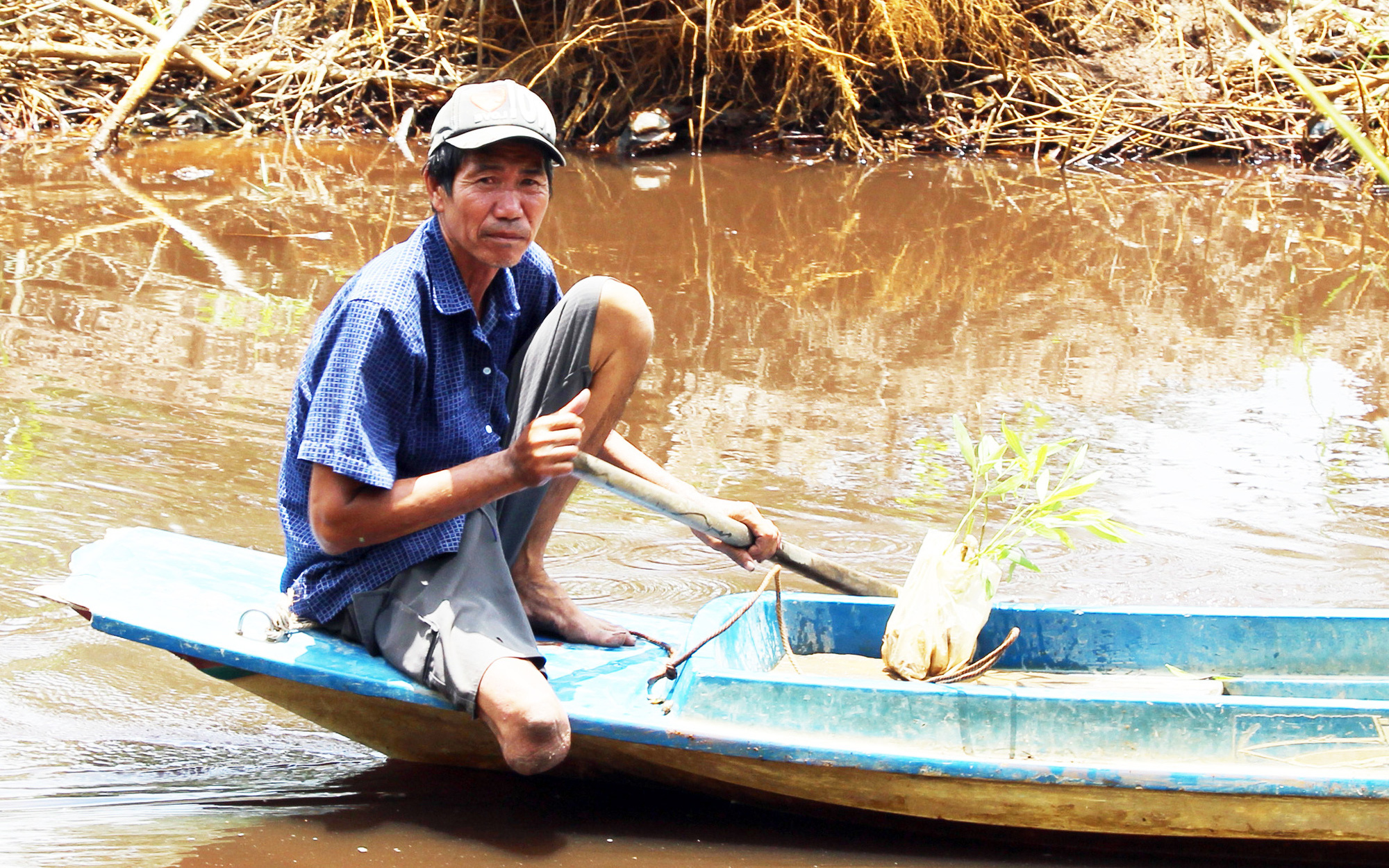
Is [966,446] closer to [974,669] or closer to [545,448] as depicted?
[974,669]

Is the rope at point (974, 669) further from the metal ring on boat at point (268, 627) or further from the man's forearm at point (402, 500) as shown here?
the metal ring on boat at point (268, 627)

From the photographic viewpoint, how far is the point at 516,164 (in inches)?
94.7

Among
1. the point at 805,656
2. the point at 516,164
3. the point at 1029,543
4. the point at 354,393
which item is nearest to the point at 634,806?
the point at 805,656

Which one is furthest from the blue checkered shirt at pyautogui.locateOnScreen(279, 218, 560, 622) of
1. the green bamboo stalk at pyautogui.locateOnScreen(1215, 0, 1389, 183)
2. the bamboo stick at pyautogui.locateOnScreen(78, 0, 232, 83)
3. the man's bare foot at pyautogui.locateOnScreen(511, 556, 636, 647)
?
the bamboo stick at pyautogui.locateOnScreen(78, 0, 232, 83)

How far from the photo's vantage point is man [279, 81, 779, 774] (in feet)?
7.39

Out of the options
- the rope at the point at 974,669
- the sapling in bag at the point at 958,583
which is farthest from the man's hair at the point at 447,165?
the rope at the point at 974,669

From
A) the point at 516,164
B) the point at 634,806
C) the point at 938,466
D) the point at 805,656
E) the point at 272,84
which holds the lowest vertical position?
the point at 634,806

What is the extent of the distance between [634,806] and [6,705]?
1.27 metres

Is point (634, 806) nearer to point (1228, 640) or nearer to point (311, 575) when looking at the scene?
point (311, 575)

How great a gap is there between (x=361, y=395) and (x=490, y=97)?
57 cm

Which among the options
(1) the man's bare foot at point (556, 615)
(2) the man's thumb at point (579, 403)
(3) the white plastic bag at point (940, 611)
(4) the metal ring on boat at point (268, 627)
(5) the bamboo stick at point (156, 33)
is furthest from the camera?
(5) the bamboo stick at point (156, 33)

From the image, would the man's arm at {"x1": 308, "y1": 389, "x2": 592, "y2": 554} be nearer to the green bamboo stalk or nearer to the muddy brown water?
the muddy brown water

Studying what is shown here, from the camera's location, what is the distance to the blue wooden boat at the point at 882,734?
2.24 meters

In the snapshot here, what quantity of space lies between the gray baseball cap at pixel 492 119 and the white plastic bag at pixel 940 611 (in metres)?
1.02
